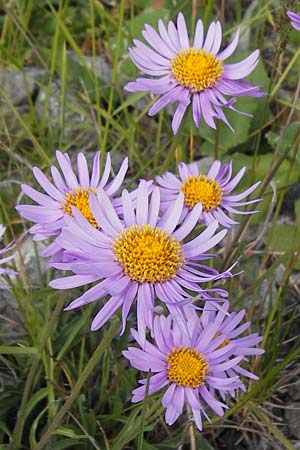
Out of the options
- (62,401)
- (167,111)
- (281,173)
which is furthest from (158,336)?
(167,111)

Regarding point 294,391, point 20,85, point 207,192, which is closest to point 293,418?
point 294,391

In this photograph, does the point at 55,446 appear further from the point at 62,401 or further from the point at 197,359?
the point at 197,359

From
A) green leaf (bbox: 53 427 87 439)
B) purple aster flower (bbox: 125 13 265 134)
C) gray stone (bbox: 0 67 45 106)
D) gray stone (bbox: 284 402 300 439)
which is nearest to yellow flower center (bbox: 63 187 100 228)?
purple aster flower (bbox: 125 13 265 134)

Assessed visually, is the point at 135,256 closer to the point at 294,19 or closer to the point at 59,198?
the point at 59,198

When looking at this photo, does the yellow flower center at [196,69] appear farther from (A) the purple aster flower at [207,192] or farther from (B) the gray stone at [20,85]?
(B) the gray stone at [20,85]

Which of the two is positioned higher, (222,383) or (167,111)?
(167,111)
